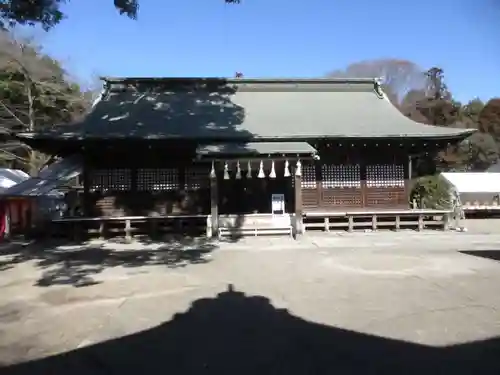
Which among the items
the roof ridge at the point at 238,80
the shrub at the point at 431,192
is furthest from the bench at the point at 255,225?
the roof ridge at the point at 238,80

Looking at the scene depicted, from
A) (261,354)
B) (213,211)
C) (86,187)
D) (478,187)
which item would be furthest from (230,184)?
(478,187)

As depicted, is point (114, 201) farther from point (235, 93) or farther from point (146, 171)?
point (235, 93)

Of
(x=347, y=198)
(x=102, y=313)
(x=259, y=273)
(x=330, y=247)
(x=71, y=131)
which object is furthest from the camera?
(x=347, y=198)

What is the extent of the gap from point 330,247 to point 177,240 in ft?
17.0

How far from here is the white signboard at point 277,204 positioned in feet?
56.3

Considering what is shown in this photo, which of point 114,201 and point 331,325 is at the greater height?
point 114,201

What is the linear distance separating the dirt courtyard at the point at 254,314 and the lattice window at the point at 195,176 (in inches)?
246

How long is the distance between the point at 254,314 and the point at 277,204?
11317 mm

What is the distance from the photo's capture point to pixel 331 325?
5.37 meters

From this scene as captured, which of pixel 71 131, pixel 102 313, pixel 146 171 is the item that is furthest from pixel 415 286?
pixel 71 131

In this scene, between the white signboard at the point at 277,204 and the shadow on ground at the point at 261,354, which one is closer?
the shadow on ground at the point at 261,354

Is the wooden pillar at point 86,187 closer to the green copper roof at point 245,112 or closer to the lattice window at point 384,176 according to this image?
the green copper roof at point 245,112

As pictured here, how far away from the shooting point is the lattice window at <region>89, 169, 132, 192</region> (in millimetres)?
17328

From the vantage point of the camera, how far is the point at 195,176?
17594mm
